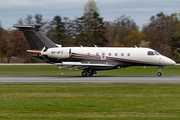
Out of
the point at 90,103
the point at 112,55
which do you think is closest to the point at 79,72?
the point at 112,55

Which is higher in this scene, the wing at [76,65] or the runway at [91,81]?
the wing at [76,65]

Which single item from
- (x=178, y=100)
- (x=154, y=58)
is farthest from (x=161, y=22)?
(x=178, y=100)

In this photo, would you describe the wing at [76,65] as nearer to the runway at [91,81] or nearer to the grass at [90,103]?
the runway at [91,81]

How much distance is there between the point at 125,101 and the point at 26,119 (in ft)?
19.1

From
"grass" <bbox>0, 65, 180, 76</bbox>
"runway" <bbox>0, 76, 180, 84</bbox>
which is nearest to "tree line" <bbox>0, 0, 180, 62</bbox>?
"grass" <bbox>0, 65, 180, 76</bbox>

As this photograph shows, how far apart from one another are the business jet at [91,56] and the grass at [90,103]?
13222 millimetres

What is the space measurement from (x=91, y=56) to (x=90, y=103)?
20760mm

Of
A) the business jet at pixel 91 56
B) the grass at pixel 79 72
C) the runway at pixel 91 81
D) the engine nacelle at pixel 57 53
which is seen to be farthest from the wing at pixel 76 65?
the grass at pixel 79 72

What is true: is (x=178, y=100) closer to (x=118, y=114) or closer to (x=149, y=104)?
(x=149, y=104)

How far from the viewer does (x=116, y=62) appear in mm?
39625

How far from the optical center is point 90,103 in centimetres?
1925

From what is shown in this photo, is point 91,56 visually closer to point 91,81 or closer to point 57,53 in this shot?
point 57,53

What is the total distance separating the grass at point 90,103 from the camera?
16186mm

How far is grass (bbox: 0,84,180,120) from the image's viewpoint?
1619cm
